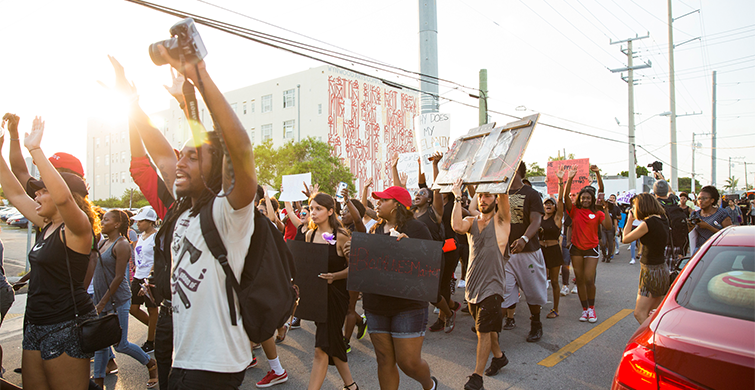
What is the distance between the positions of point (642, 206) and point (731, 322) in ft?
11.6

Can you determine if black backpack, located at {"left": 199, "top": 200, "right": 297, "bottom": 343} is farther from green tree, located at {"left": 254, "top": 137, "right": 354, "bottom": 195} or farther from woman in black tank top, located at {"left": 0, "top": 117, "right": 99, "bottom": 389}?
green tree, located at {"left": 254, "top": 137, "right": 354, "bottom": 195}

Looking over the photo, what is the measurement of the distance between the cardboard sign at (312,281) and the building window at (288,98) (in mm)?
47507

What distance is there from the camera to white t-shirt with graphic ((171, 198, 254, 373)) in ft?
6.27

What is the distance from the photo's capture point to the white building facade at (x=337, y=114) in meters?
48.2

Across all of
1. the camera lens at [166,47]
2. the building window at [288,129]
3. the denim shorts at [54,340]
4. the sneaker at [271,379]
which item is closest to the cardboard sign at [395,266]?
the sneaker at [271,379]

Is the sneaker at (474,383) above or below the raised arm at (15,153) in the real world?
below

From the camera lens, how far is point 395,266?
12.0 ft

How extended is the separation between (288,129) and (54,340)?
48.5 m

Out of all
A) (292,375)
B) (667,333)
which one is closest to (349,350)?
(292,375)

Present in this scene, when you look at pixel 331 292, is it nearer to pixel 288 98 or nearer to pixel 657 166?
pixel 657 166

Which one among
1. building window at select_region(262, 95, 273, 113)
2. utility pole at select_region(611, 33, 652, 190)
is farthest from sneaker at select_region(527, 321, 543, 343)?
building window at select_region(262, 95, 273, 113)

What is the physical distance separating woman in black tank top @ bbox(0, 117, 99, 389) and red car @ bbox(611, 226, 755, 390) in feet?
11.0

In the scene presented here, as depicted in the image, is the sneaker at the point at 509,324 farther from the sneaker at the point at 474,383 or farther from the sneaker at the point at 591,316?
the sneaker at the point at 474,383

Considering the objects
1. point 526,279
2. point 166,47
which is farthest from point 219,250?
point 526,279
